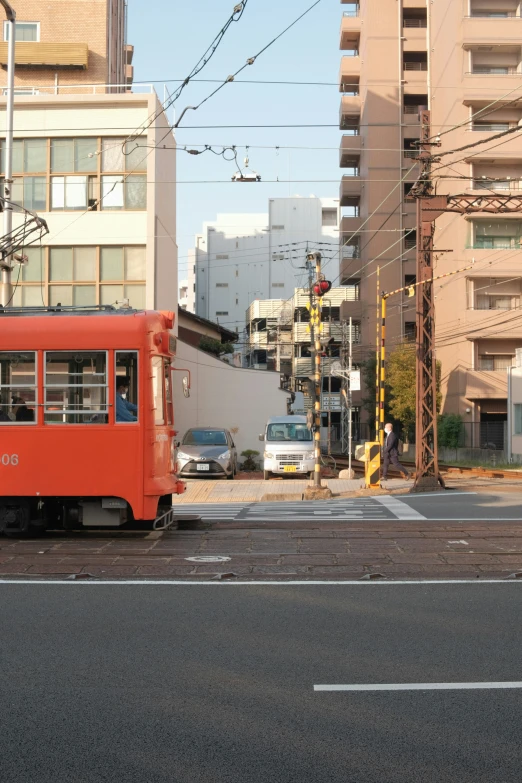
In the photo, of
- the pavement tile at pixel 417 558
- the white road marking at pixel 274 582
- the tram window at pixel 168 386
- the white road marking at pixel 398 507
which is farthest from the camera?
the white road marking at pixel 398 507

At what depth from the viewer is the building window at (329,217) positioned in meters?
90.0

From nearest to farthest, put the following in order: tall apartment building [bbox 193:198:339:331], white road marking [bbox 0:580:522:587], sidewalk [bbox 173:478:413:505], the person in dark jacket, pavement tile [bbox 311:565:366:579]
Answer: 1. white road marking [bbox 0:580:522:587]
2. pavement tile [bbox 311:565:366:579]
3. sidewalk [bbox 173:478:413:505]
4. the person in dark jacket
5. tall apartment building [bbox 193:198:339:331]

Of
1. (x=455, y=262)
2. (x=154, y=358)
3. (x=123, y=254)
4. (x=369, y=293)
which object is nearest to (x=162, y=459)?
(x=154, y=358)

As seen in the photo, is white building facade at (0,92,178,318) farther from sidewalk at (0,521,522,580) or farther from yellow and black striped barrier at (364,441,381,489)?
sidewalk at (0,521,522,580)

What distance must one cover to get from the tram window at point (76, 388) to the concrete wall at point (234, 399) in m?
27.9

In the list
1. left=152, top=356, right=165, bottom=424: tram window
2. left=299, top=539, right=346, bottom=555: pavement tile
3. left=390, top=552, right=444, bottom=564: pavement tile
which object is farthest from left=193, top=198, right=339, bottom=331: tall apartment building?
left=390, top=552, right=444, bottom=564: pavement tile

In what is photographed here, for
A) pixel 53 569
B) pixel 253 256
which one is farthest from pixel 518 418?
pixel 253 256

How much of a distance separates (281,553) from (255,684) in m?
5.36

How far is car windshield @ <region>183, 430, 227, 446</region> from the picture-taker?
29.5 m

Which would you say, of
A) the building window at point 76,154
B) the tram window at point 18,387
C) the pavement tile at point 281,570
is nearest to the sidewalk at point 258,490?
the tram window at point 18,387

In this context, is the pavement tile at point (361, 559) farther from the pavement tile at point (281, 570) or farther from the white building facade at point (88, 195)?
the white building facade at point (88, 195)

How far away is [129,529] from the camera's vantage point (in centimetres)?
1371

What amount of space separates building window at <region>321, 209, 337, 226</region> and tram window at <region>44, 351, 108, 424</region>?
7973cm

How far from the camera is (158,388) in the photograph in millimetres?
12547
